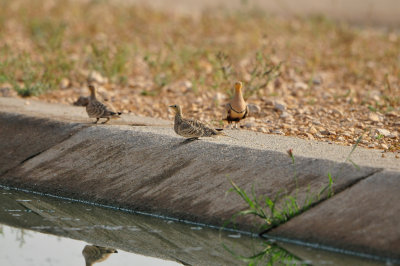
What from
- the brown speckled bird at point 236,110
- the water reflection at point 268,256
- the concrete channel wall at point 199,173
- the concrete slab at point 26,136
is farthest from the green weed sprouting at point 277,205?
the concrete slab at point 26,136

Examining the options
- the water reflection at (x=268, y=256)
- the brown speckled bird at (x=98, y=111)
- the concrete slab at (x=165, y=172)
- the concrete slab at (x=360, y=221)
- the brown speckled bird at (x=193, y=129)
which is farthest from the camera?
the brown speckled bird at (x=98, y=111)

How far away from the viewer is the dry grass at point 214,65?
8859mm

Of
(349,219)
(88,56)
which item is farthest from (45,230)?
(88,56)

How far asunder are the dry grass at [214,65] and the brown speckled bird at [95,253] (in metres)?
2.59

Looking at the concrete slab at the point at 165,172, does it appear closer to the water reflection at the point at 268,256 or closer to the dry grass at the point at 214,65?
the water reflection at the point at 268,256

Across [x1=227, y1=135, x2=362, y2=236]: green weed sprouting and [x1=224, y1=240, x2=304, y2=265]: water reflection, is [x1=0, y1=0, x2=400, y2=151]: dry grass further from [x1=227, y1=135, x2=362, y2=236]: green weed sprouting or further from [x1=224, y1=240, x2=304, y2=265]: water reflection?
[x1=224, y1=240, x2=304, y2=265]: water reflection

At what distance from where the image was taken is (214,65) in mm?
10781

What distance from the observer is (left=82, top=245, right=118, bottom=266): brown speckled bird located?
5827mm

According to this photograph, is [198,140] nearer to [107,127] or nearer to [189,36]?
[107,127]

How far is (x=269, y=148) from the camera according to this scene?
6.59 m

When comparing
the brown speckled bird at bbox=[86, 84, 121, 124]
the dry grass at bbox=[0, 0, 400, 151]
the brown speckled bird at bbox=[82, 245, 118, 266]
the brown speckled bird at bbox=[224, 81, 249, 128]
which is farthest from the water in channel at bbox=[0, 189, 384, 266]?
the dry grass at bbox=[0, 0, 400, 151]

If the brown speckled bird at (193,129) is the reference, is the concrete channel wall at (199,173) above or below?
below

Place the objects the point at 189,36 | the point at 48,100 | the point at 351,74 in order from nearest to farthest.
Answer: the point at 48,100 < the point at 351,74 < the point at 189,36

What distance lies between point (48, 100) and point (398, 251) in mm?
5804
